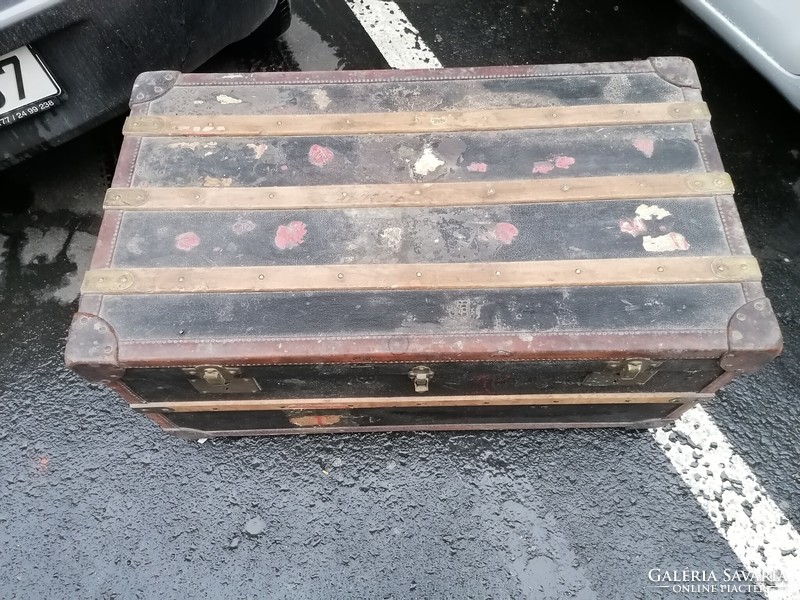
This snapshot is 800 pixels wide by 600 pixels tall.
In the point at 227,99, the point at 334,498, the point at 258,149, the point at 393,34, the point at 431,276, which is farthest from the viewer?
the point at 393,34

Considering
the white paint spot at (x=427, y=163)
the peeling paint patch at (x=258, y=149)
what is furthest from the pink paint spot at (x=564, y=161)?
the peeling paint patch at (x=258, y=149)

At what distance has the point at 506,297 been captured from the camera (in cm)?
164

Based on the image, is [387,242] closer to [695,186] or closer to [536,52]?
[695,186]

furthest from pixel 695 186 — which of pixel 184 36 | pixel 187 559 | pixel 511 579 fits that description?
pixel 187 559

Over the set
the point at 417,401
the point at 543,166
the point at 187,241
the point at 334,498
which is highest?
the point at 543,166

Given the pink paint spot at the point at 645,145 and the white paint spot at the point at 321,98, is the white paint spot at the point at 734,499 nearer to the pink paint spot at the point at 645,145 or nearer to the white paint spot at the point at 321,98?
the pink paint spot at the point at 645,145

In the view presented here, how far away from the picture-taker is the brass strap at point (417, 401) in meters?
1.87

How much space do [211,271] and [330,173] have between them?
47 cm

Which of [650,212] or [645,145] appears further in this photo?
[645,145]

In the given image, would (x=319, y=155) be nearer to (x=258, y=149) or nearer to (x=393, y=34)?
(x=258, y=149)

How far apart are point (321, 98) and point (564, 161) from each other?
0.82m

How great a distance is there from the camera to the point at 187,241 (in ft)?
5.68

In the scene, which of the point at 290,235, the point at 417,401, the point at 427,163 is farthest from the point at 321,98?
the point at 417,401

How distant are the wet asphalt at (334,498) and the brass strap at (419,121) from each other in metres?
0.91
